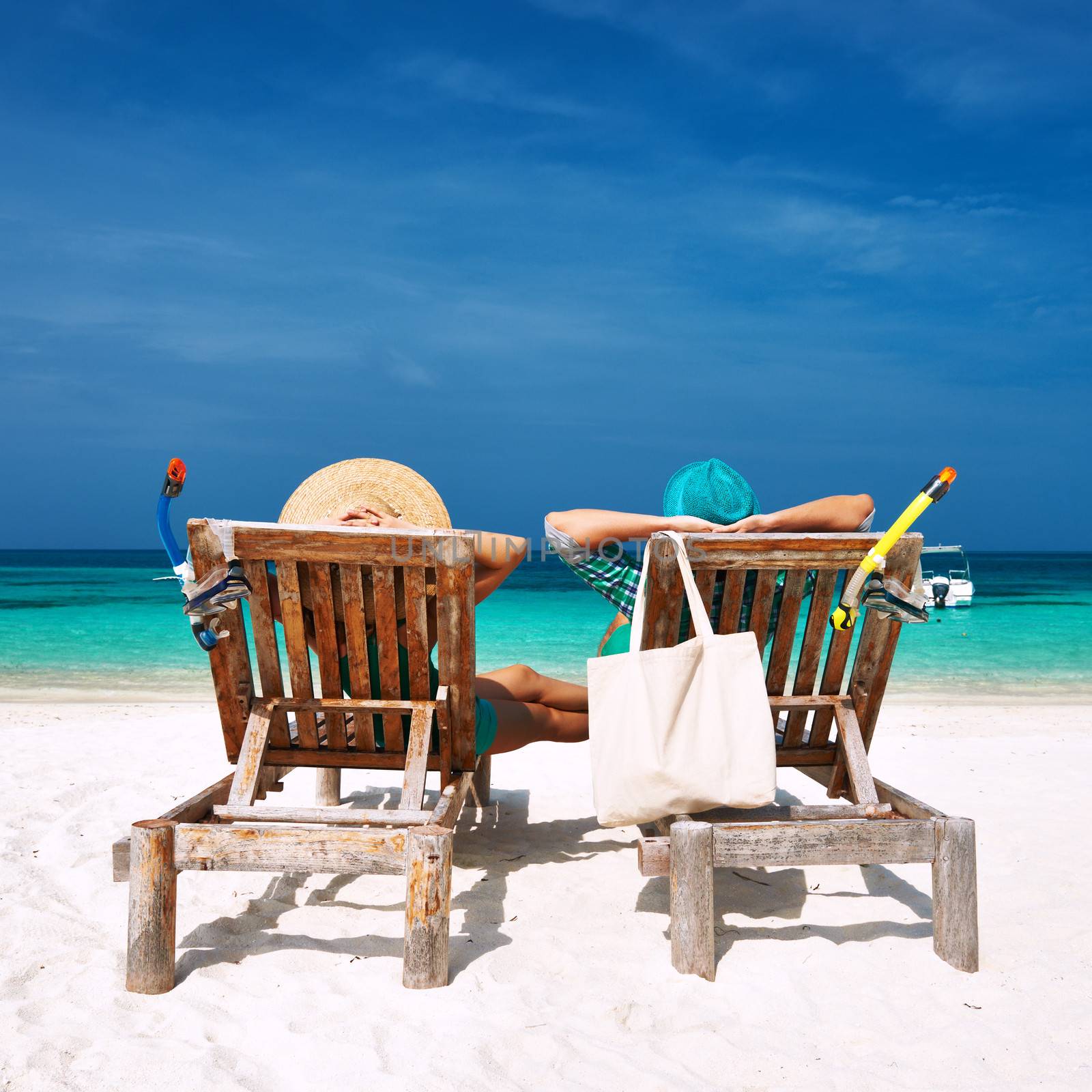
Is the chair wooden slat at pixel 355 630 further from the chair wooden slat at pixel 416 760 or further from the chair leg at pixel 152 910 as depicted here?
the chair leg at pixel 152 910

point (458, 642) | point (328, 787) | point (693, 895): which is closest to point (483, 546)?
point (458, 642)

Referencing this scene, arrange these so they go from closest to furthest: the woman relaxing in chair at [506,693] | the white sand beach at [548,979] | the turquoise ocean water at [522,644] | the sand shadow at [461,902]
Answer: the white sand beach at [548,979] → the sand shadow at [461,902] → the woman relaxing in chair at [506,693] → the turquoise ocean water at [522,644]

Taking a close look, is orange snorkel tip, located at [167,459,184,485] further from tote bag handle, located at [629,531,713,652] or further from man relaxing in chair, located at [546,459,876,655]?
tote bag handle, located at [629,531,713,652]

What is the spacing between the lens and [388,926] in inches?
127

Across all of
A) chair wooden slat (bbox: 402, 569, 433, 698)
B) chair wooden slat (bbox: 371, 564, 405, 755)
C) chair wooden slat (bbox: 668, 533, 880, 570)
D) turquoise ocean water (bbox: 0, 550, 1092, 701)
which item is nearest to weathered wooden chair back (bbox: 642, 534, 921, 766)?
chair wooden slat (bbox: 668, 533, 880, 570)

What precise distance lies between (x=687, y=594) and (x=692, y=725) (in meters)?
0.41

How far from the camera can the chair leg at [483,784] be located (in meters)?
4.64

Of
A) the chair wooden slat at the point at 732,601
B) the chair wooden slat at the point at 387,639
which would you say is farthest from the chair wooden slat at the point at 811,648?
the chair wooden slat at the point at 387,639

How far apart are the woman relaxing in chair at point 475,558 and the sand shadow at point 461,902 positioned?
1.77ft

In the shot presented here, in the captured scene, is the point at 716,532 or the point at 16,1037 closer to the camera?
the point at 16,1037

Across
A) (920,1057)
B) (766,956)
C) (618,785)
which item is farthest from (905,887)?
(618,785)

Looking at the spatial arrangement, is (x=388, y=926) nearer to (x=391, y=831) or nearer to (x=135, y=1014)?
(x=391, y=831)

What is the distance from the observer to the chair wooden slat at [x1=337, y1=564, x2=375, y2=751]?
122 inches

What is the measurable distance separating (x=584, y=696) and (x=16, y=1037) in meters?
2.57
